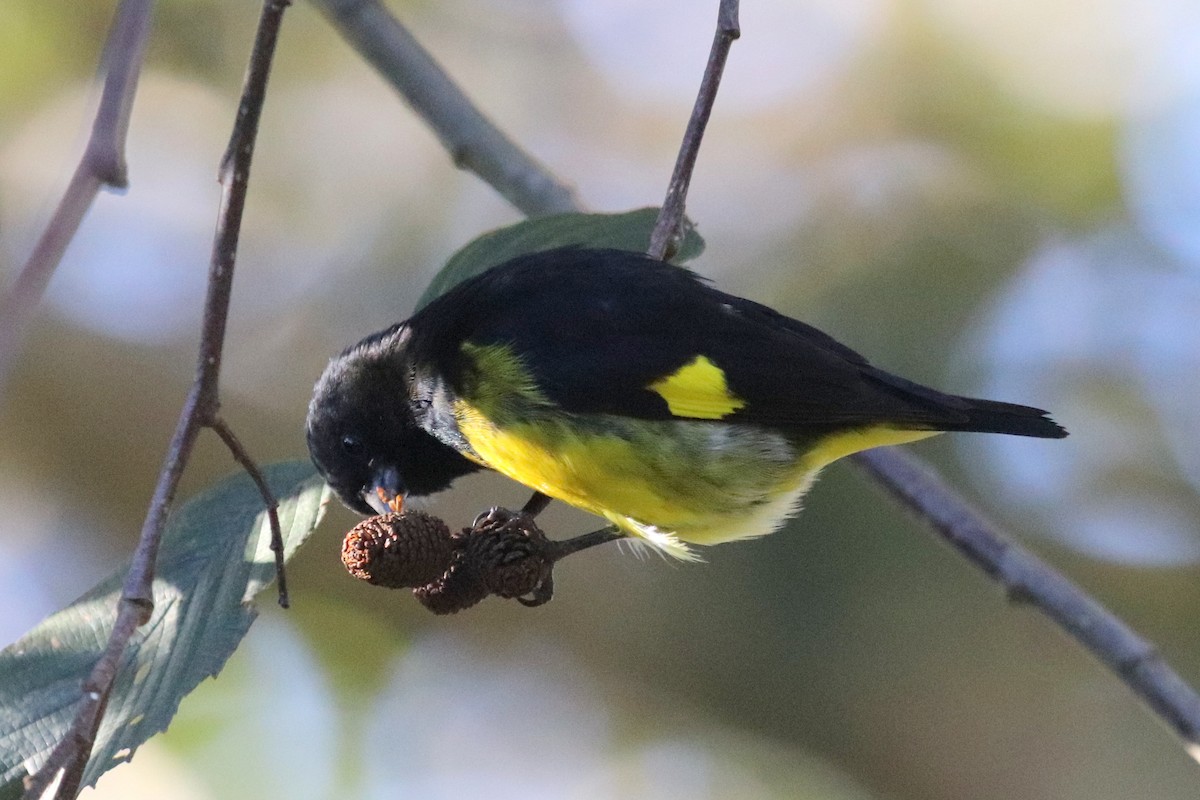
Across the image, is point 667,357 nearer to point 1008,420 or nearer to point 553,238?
point 553,238

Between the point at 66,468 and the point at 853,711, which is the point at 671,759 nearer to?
the point at 853,711

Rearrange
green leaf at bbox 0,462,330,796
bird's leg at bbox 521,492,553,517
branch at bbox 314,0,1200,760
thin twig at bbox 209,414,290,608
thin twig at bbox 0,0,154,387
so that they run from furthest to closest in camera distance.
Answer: bird's leg at bbox 521,492,553,517 < branch at bbox 314,0,1200,760 < green leaf at bbox 0,462,330,796 < thin twig at bbox 209,414,290,608 < thin twig at bbox 0,0,154,387

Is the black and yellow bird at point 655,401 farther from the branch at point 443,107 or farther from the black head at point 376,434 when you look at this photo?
the branch at point 443,107

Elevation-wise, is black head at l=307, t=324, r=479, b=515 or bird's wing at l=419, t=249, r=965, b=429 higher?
bird's wing at l=419, t=249, r=965, b=429

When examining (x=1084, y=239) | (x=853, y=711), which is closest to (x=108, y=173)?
(x=853, y=711)

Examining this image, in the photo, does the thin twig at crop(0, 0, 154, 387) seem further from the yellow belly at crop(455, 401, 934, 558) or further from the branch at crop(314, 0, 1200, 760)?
the yellow belly at crop(455, 401, 934, 558)

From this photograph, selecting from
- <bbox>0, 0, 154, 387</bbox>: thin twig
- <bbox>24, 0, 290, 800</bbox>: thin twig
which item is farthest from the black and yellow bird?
<bbox>0, 0, 154, 387</bbox>: thin twig

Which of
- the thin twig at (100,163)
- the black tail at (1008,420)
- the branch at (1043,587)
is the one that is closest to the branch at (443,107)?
the branch at (1043,587)
